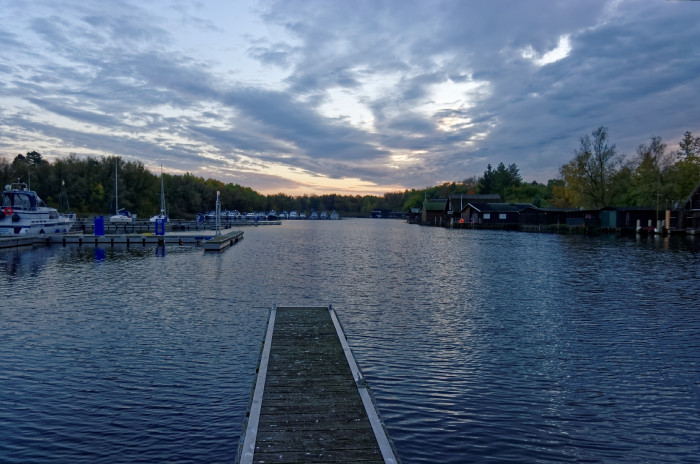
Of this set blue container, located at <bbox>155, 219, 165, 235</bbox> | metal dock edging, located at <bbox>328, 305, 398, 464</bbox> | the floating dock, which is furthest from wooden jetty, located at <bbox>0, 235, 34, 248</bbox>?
metal dock edging, located at <bbox>328, 305, 398, 464</bbox>

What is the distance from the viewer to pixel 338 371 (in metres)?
12.3

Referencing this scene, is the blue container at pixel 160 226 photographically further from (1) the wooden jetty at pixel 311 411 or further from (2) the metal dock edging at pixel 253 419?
(2) the metal dock edging at pixel 253 419

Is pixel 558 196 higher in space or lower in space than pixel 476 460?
higher

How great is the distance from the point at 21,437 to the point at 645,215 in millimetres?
Answer: 107145

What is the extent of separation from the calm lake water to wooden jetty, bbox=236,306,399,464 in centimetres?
109

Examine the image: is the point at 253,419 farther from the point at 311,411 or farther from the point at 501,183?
the point at 501,183

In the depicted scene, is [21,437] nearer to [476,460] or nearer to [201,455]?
[201,455]

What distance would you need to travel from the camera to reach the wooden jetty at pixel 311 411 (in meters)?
8.20

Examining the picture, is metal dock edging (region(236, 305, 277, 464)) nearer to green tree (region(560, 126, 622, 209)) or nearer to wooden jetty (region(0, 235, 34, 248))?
wooden jetty (region(0, 235, 34, 248))

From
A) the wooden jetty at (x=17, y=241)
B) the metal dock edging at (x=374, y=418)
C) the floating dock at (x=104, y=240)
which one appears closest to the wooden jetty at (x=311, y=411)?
the metal dock edging at (x=374, y=418)

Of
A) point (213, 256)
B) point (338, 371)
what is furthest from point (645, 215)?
point (338, 371)

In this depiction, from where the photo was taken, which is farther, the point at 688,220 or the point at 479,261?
the point at 688,220

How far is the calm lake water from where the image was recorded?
10250 mm

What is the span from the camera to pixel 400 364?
15031 mm
